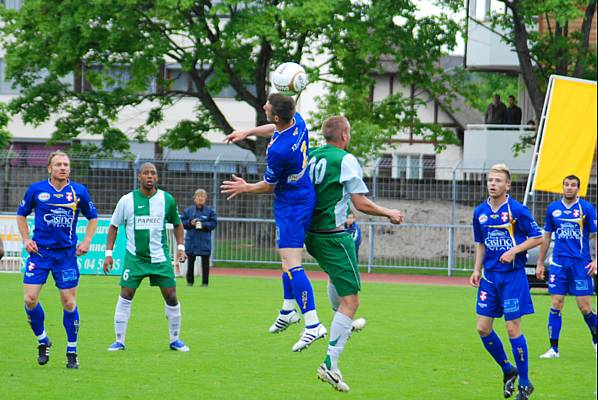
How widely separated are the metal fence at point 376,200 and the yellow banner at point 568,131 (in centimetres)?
664

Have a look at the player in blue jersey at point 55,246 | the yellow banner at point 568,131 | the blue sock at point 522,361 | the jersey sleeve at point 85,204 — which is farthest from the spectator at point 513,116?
the blue sock at point 522,361

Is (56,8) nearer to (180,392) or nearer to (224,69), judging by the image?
Result: (224,69)

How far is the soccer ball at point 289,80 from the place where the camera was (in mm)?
10094

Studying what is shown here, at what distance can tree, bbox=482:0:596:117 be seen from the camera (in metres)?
32.2

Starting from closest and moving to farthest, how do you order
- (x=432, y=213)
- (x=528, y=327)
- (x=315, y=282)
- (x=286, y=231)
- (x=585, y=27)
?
(x=286, y=231) → (x=528, y=327) → (x=315, y=282) → (x=432, y=213) → (x=585, y=27)

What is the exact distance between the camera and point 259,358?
1298cm

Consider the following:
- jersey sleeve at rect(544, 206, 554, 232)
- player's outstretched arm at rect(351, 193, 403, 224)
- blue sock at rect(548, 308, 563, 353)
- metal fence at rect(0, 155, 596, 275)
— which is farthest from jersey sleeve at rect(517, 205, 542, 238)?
metal fence at rect(0, 155, 596, 275)

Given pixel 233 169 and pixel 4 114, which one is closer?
pixel 233 169

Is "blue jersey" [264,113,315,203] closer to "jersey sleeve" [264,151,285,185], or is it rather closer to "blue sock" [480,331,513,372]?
"jersey sleeve" [264,151,285,185]

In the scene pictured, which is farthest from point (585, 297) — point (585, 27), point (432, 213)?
point (585, 27)

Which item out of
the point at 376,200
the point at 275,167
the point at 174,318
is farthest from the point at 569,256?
the point at 376,200

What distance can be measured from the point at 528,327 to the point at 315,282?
1058cm

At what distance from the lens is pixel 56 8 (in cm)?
3375

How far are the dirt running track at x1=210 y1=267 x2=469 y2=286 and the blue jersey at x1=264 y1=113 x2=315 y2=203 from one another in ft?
61.8
